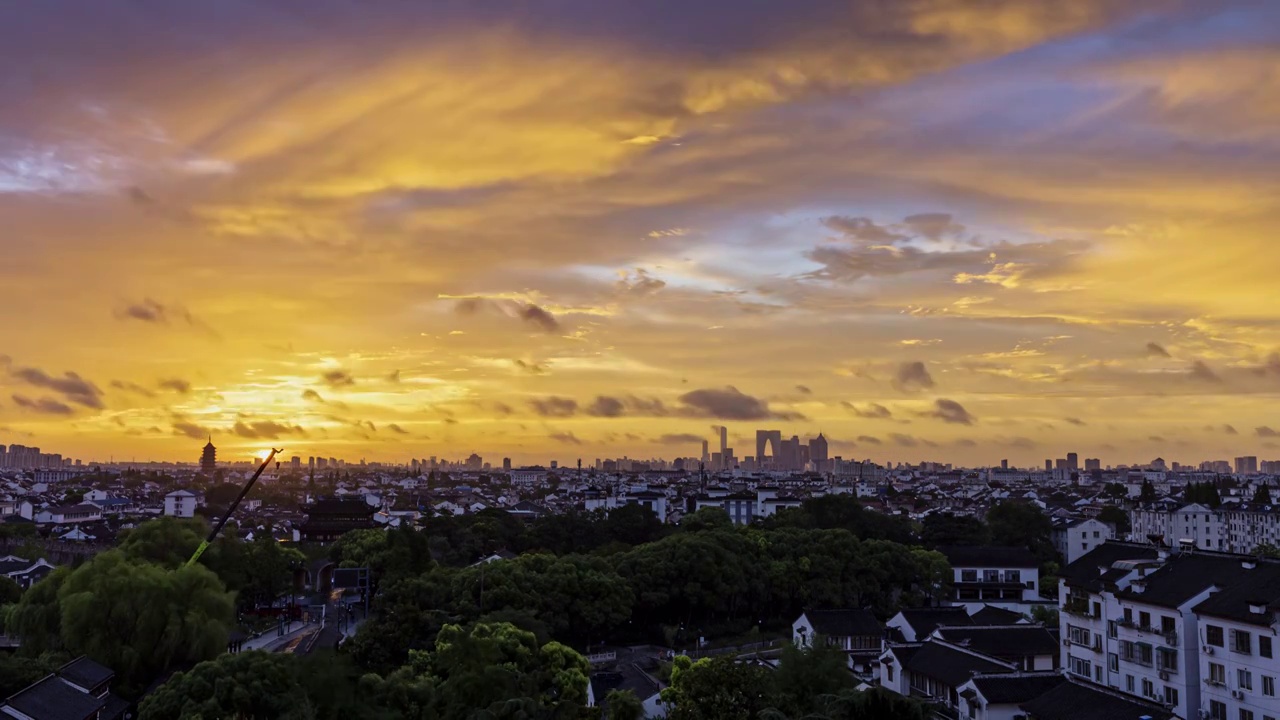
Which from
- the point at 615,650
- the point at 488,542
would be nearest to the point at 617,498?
the point at 488,542

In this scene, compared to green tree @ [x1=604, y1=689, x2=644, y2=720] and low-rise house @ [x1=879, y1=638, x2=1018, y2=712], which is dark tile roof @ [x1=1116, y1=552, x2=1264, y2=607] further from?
green tree @ [x1=604, y1=689, x2=644, y2=720]

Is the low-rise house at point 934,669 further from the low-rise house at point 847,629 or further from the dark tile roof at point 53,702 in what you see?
the dark tile roof at point 53,702

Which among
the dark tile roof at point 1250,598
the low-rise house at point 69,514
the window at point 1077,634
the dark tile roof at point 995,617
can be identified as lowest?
the dark tile roof at point 995,617

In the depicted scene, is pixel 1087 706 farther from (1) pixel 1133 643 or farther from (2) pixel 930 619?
(2) pixel 930 619

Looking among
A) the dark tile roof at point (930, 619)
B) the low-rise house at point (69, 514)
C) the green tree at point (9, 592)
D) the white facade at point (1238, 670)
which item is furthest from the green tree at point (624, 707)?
the low-rise house at point (69, 514)

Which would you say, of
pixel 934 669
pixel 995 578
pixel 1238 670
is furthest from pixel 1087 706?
pixel 995 578

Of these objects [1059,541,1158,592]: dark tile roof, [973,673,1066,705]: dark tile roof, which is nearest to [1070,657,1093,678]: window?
[973,673,1066,705]: dark tile roof
